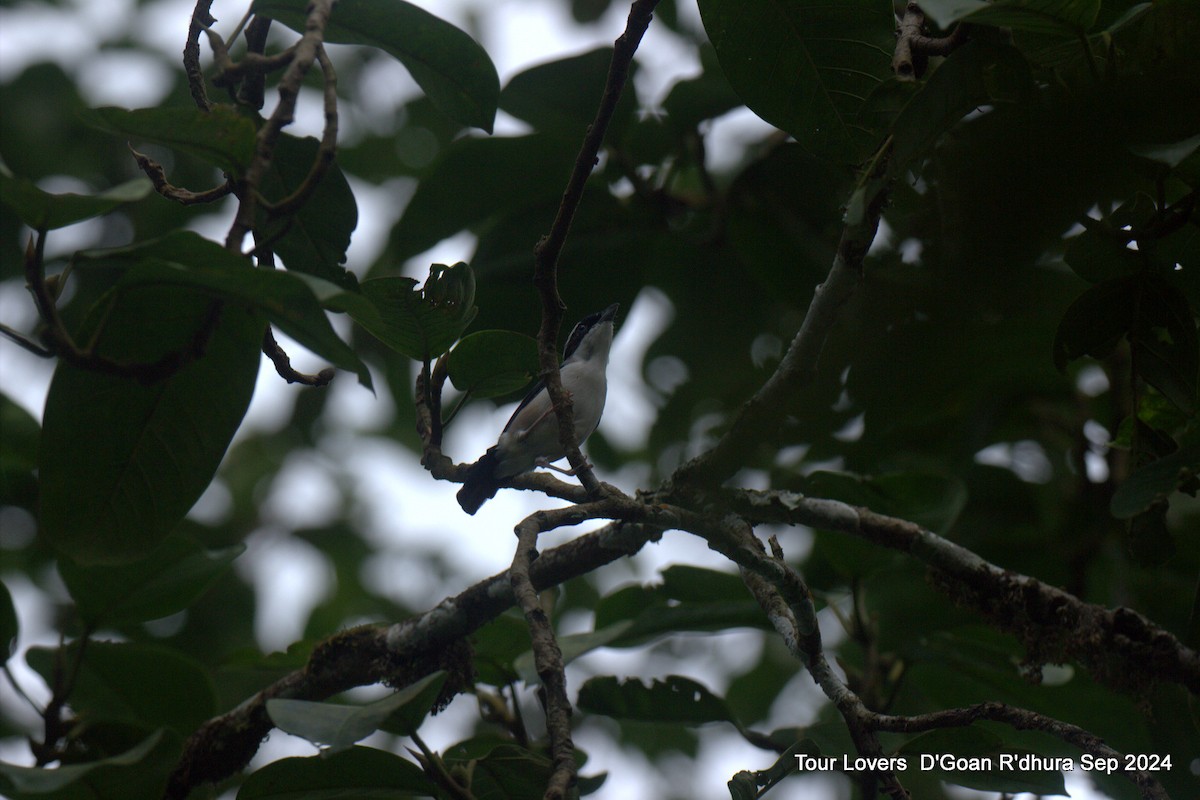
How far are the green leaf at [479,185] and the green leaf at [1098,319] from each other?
1.77 m

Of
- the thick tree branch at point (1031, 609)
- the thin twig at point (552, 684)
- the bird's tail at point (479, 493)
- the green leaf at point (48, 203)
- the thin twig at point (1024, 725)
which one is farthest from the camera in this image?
the bird's tail at point (479, 493)

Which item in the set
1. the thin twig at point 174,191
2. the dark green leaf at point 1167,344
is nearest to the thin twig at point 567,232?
the thin twig at point 174,191

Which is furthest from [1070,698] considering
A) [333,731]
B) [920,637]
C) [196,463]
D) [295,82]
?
[295,82]

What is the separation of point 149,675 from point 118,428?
4.73 feet

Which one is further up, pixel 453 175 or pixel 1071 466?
pixel 453 175

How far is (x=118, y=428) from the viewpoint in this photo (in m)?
1.75

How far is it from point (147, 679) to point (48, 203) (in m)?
1.95

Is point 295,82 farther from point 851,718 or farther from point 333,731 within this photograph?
point 851,718

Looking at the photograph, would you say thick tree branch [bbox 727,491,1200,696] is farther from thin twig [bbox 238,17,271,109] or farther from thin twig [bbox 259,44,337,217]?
thin twig [bbox 238,17,271,109]

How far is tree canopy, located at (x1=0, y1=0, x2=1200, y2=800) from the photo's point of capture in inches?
55.7

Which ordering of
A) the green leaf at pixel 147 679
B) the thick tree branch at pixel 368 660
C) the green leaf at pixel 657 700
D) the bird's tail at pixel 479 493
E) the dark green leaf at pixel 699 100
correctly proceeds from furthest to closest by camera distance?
the dark green leaf at pixel 699 100
the bird's tail at pixel 479 493
the green leaf at pixel 147 679
the green leaf at pixel 657 700
the thick tree branch at pixel 368 660

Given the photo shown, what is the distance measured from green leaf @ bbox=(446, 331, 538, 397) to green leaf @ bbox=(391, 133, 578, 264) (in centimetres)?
120

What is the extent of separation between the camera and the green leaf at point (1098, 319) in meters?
1.80

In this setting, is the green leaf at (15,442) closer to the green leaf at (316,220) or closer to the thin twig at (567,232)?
the green leaf at (316,220)
